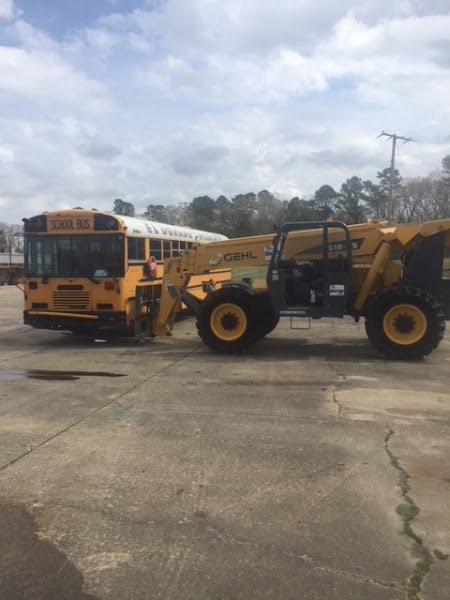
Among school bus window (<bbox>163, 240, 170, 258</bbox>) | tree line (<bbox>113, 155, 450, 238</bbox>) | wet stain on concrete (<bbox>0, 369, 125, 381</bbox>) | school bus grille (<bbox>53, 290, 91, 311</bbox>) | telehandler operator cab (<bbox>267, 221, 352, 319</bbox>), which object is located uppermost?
tree line (<bbox>113, 155, 450, 238</bbox>)

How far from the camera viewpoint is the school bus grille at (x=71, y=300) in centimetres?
1218

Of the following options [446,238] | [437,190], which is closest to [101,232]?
[446,238]

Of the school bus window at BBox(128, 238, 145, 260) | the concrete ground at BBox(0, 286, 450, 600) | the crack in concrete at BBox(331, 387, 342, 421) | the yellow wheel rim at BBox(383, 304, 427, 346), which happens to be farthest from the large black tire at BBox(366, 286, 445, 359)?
the school bus window at BBox(128, 238, 145, 260)

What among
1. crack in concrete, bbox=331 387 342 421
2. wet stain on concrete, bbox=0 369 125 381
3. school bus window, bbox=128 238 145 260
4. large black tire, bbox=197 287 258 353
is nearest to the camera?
crack in concrete, bbox=331 387 342 421

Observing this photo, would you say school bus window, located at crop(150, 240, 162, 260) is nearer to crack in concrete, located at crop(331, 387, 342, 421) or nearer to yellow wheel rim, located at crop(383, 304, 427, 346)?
yellow wheel rim, located at crop(383, 304, 427, 346)

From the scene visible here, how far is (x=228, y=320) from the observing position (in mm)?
11320

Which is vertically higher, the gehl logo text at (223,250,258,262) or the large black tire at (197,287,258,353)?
the gehl logo text at (223,250,258,262)

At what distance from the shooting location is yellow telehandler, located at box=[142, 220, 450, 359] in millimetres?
10625

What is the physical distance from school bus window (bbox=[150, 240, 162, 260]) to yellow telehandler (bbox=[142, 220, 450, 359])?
10.2ft

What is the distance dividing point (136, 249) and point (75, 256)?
4.54ft

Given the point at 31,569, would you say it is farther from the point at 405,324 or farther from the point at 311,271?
the point at 311,271

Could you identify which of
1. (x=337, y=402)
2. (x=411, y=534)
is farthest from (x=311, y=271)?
(x=411, y=534)

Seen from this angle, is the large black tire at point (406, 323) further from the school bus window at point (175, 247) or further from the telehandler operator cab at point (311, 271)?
the school bus window at point (175, 247)

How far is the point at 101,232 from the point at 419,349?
703 cm
